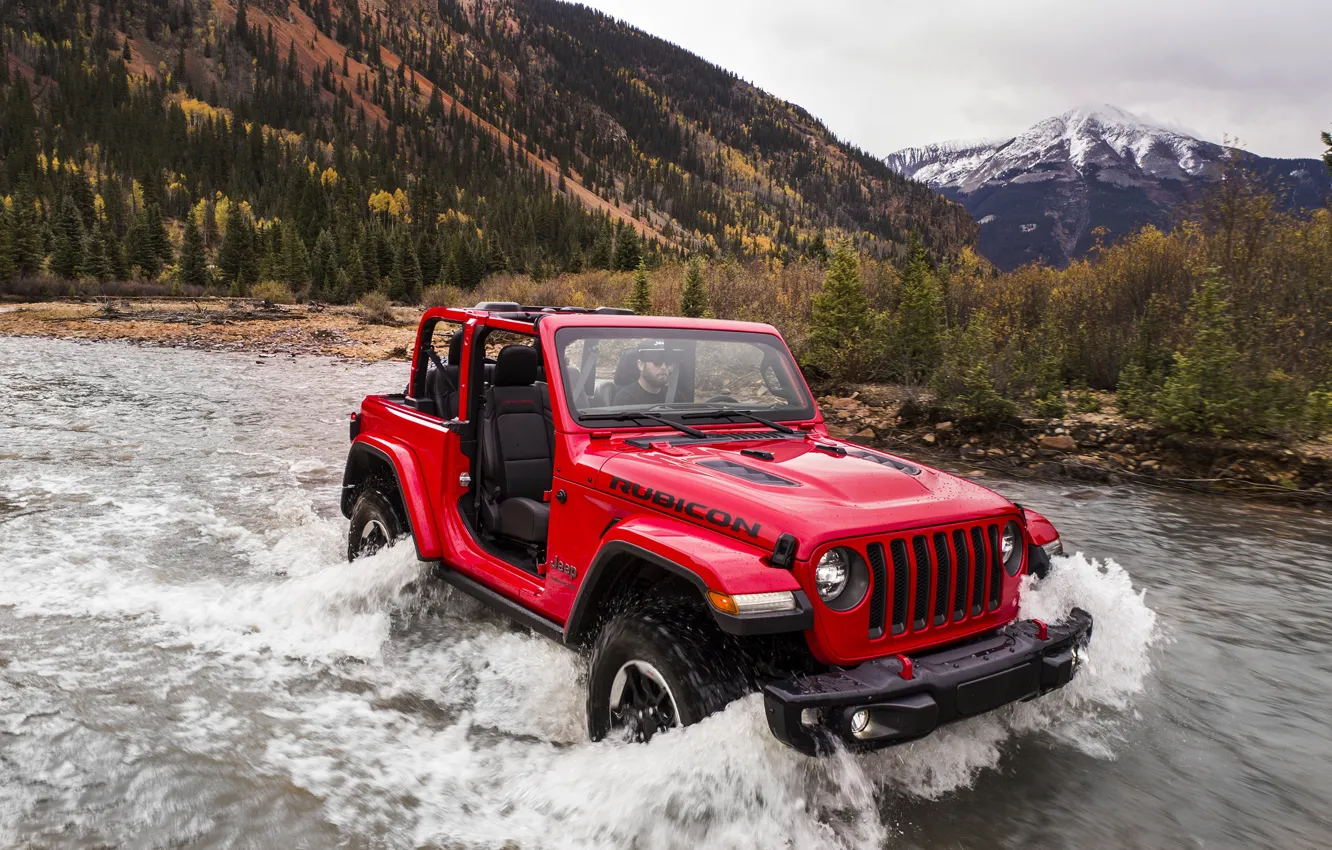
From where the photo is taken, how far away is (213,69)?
161750mm

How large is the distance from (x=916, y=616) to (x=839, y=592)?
0.36 m

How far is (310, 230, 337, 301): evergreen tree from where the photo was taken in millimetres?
71062

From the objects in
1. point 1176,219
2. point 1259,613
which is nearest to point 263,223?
point 1176,219

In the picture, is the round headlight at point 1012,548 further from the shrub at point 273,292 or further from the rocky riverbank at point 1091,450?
the shrub at point 273,292

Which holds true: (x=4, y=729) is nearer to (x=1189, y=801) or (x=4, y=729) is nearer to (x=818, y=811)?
(x=818, y=811)

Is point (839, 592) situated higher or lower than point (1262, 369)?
lower

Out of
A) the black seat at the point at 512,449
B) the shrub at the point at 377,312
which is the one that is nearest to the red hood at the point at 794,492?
the black seat at the point at 512,449

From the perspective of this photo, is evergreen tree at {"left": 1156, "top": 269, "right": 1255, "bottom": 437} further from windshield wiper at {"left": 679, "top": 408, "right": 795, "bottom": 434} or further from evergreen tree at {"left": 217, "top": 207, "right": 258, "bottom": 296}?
evergreen tree at {"left": 217, "top": 207, "right": 258, "bottom": 296}

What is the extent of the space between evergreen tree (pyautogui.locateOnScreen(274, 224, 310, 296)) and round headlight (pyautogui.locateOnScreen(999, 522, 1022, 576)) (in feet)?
253

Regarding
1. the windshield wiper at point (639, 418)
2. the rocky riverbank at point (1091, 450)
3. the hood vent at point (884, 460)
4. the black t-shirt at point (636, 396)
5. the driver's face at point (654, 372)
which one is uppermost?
the driver's face at point (654, 372)

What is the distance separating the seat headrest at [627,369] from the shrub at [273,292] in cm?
6936

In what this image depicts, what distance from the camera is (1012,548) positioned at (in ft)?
11.9

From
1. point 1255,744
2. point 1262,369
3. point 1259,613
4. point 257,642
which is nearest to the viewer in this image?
point 1255,744

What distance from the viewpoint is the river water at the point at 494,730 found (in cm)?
323
